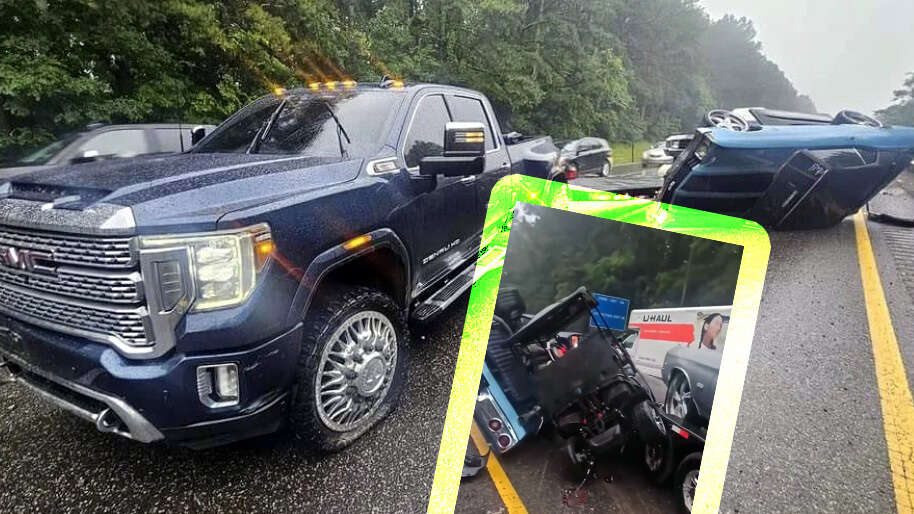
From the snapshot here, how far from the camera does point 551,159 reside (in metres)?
5.01

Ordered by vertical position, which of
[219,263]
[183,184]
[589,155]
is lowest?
[589,155]

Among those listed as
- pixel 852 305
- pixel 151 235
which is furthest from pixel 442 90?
pixel 852 305

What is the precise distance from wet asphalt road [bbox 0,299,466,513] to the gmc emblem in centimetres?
100

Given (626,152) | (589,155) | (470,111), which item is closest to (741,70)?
(626,152)

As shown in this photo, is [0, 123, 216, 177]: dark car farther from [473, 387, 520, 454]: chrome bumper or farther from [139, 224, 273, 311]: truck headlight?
Result: [473, 387, 520, 454]: chrome bumper

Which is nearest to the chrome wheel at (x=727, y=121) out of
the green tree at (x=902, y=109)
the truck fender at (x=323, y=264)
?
the truck fender at (x=323, y=264)

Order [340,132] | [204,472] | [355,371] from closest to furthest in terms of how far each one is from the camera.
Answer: [204,472]
[355,371]
[340,132]

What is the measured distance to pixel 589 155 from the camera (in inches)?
587

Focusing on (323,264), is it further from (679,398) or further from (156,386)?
(679,398)

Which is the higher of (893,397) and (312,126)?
(312,126)

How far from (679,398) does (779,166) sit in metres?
5.27

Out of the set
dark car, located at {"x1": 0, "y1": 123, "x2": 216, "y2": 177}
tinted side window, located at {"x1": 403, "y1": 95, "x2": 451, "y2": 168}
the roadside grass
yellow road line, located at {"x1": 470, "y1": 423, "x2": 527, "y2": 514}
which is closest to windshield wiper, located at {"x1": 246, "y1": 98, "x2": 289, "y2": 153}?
tinted side window, located at {"x1": 403, "y1": 95, "x2": 451, "y2": 168}

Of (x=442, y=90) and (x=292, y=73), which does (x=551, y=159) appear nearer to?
(x=442, y=90)

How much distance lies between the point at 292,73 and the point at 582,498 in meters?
11.7
